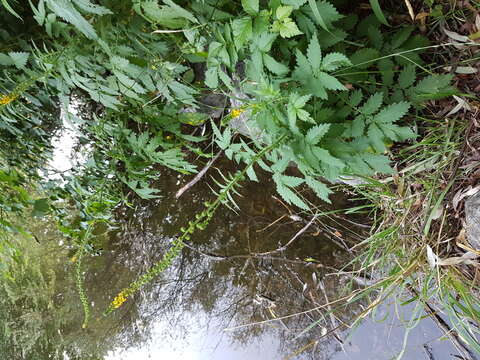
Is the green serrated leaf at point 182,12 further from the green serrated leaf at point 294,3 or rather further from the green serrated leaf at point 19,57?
the green serrated leaf at point 19,57

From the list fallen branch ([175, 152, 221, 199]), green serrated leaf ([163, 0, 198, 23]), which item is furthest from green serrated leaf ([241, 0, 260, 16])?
fallen branch ([175, 152, 221, 199])

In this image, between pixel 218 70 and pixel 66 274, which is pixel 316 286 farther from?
pixel 66 274

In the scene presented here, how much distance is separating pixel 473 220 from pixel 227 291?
105 centimetres

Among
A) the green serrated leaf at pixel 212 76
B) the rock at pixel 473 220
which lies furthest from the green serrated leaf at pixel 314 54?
the rock at pixel 473 220

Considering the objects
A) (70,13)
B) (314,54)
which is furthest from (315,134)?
(70,13)

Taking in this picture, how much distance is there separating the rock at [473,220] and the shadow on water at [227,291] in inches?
19.2

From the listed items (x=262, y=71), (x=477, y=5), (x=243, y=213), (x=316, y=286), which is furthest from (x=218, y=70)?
(x=316, y=286)

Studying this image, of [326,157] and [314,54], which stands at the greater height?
Answer: [314,54]

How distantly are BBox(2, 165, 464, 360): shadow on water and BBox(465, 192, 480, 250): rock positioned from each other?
487 millimetres

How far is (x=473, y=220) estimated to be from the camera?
98cm

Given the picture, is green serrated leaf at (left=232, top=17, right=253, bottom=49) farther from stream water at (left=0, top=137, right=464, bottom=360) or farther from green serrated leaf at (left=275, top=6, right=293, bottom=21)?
stream water at (left=0, top=137, right=464, bottom=360)

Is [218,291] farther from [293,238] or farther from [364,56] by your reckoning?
[364,56]

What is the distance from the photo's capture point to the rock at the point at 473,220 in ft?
3.17

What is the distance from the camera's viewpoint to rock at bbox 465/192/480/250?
97cm
